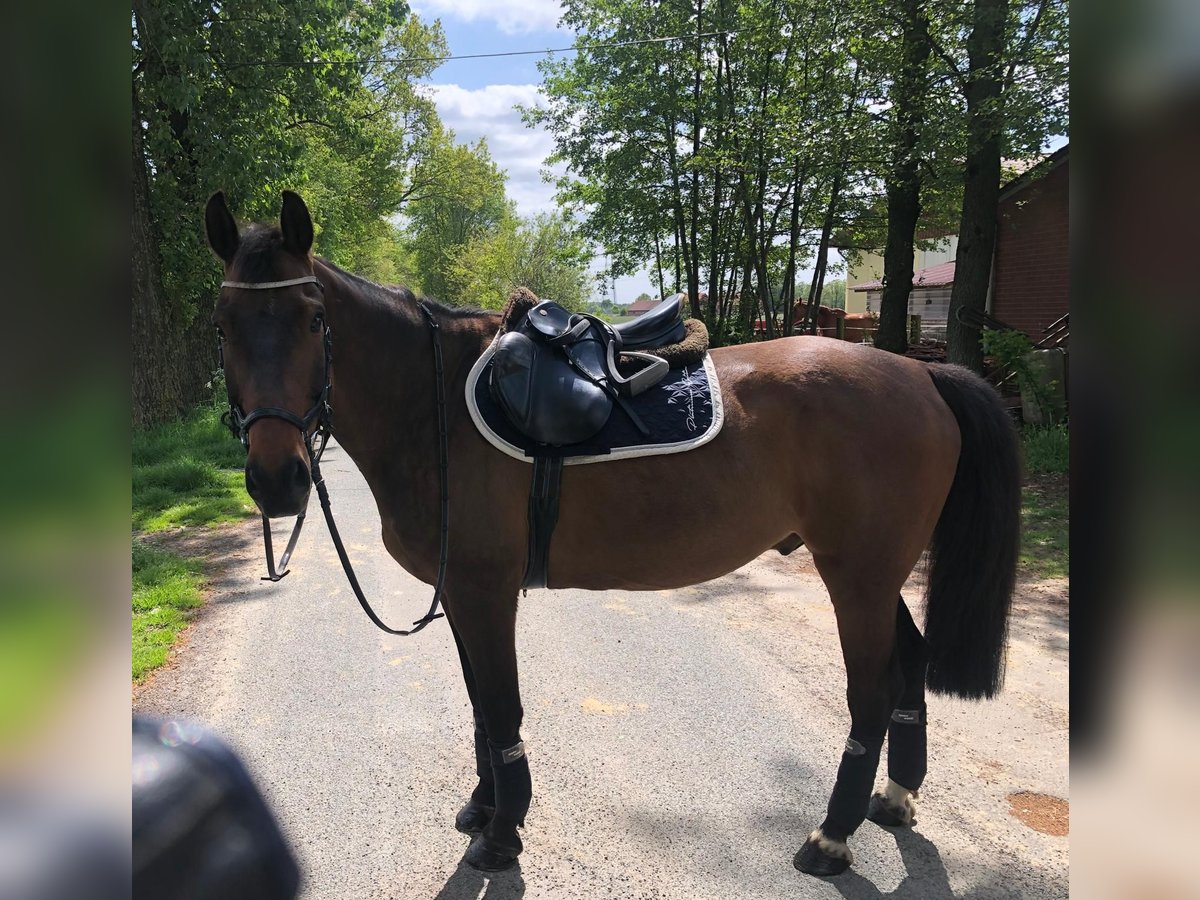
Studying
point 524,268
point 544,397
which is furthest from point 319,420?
point 524,268

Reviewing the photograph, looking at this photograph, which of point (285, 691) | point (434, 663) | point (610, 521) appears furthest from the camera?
point (434, 663)

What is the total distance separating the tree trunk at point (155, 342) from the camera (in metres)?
9.48

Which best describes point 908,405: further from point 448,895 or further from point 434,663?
point 434,663

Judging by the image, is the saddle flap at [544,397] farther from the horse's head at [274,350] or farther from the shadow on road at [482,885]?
the shadow on road at [482,885]

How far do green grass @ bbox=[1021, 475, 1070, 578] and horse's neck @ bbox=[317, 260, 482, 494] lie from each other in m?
4.36

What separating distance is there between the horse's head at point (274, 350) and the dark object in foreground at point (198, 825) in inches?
→ 37.9

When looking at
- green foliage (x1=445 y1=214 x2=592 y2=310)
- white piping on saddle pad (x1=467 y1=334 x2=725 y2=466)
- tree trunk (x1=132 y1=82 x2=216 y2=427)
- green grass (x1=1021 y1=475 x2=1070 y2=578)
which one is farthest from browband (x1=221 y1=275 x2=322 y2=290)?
green foliage (x1=445 y1=214 x2=592 y2=310)

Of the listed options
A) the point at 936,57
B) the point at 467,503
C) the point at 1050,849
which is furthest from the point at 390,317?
the point at 936,57

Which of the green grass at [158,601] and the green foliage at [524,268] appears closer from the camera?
the green grass at [158,601]

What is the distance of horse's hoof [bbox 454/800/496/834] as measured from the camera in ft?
9.36

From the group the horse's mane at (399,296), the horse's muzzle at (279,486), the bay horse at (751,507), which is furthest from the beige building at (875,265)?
the horse's muzzle at (279,486)

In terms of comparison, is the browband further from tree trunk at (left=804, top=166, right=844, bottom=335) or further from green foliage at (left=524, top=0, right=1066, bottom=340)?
tree trunk at (left=804, top=166, right=844, bottom=335)
